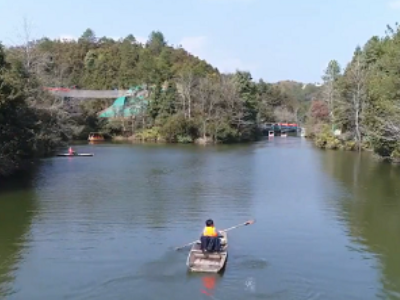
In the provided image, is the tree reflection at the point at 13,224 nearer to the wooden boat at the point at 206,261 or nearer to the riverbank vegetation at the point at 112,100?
the riverbank vegetation at the point at 112,100

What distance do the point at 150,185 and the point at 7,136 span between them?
8.57m

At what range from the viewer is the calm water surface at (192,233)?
38.6ft

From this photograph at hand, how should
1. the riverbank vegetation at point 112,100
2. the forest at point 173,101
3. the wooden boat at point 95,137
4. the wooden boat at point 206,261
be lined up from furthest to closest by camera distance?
the wooden boat at point 95,137 < the forest at point 173,101 < the riverbank vegetation at point 112,100 < the wooden boat at point 206,261

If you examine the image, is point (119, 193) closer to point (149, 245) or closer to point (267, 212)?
point (267, 212)

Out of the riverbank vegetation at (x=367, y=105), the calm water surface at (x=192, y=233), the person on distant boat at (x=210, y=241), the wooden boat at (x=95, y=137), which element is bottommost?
the calm water surface at (x=192, y=233)

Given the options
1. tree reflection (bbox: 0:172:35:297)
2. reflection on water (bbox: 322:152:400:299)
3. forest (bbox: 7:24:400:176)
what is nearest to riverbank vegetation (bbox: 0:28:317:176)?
forest (bbox: 7:24:400:176)

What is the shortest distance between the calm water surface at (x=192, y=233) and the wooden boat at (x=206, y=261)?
0.28 metres

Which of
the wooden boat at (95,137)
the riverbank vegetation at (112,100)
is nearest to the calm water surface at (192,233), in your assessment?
the riverbank vegetation at (112,100)

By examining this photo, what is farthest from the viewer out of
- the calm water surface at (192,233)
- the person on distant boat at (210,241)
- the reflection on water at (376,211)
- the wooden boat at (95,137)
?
the wooden boat at (95,137)

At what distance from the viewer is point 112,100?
8281 cm

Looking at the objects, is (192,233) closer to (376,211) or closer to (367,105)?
(376,211)

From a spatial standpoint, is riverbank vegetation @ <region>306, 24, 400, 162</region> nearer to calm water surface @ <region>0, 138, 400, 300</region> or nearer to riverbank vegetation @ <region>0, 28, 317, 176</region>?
calm water surface @ <region>0, 138, 400, 300</region>

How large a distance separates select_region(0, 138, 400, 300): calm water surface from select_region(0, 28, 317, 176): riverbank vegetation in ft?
14.7

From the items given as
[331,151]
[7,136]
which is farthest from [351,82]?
[7,136]
